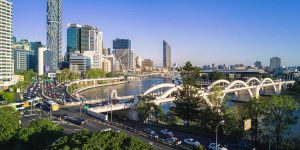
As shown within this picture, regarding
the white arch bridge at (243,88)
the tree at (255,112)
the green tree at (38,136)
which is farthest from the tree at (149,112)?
the green tree at (38,136)

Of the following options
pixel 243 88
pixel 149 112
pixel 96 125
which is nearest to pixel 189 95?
pixel 149 112

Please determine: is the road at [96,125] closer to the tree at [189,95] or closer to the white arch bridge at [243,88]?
the tree at [189,95]

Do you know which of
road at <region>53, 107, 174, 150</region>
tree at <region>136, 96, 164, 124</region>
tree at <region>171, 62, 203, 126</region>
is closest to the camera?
road at <region>53, 107, 174, 150</region>

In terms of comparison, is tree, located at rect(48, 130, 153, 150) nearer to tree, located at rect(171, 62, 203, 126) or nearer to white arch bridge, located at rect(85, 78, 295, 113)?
tree, located at rect(171, 62, 203, 126)

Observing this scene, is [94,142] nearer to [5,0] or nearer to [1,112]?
[1,112]

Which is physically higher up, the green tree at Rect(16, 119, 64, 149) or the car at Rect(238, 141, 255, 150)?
the green tree at Rect(16, 119, 64, 149)

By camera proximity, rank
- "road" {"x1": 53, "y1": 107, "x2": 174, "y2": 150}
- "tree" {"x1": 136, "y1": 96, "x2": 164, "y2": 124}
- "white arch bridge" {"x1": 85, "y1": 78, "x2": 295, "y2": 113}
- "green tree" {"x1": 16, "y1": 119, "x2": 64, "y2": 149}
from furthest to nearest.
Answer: "white arch bridge" {"x1": 85, "y1": 78, "x2": 295, "y2": 113} → "tree" {"x1": 136, "y1": 96, "x2": 164, "y2": 124} → "road" {"x1": 53, "y1": 107, "x2": 174, "y2": 150} → "green tree" {"x1": 16, "y1": 119, "x2": 64, "y2": 149}

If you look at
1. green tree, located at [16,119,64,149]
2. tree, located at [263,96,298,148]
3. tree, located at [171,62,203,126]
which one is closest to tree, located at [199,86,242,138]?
tree, located at [171,62,203,126]

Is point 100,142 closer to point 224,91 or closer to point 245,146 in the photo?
point 245,146
